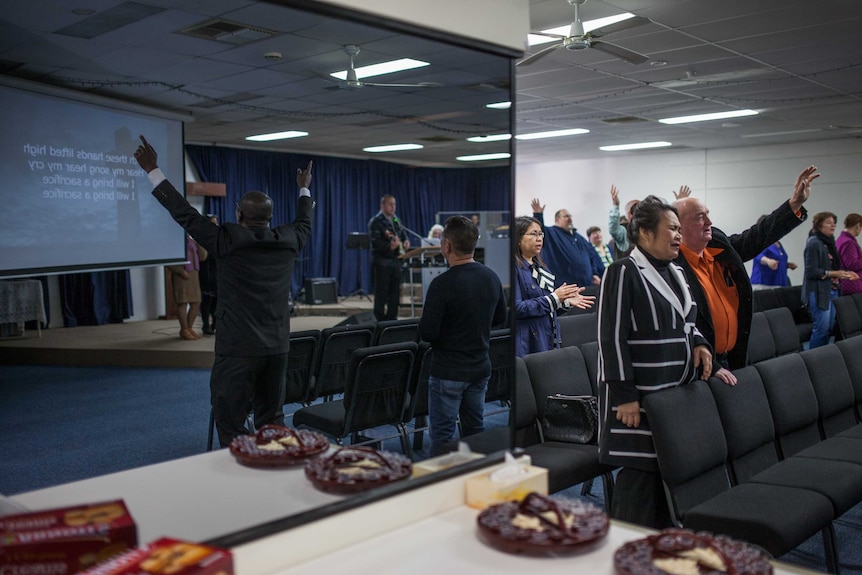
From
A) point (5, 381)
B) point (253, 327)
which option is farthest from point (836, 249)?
point (5, 381)

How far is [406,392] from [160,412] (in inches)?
105

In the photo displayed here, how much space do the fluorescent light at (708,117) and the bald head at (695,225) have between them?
7.45 metres

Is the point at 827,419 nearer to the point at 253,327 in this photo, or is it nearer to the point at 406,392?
the point at 406,392

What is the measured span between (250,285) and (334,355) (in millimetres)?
1237

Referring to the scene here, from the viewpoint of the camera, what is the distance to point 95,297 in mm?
10508

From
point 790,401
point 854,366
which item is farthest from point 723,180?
point 790,401

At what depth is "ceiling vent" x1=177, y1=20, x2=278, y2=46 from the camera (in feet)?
19.5

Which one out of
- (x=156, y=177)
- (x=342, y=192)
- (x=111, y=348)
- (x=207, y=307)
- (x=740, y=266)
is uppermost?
(x=342, y=192)

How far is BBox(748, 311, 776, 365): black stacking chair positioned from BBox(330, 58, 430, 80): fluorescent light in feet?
11.8

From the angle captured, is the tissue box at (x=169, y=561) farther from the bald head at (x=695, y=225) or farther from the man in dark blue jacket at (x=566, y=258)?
the man in dark blue jacket at (x=566, y=258)

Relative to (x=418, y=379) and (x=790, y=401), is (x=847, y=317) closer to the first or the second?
(x=790, y=401)

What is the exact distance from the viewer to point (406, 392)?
13.2 feet

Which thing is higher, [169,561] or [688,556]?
[169,561]

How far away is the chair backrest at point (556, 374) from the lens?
3562 millimetres
